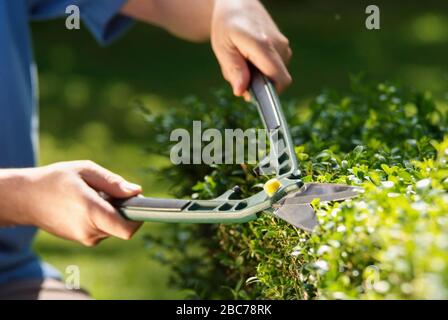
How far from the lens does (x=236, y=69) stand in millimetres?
2107

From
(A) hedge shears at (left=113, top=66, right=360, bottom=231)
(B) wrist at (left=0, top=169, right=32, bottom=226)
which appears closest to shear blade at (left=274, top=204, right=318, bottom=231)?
(A) hedge shears at (left=113, top=66, right=360, bottom=231)

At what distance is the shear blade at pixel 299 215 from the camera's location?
1.53 metres

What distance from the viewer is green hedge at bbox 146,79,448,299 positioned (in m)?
1.25

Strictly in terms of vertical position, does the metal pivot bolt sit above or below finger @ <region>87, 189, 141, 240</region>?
above

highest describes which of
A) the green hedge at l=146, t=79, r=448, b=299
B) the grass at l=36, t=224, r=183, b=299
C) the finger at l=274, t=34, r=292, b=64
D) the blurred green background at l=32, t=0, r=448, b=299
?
the finger at l=274, t=34, r=292, b=64

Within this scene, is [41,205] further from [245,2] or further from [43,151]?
[43,151]

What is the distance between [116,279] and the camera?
4.07 m

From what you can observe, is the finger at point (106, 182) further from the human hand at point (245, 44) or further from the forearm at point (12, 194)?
the human hand at point (245, 44)

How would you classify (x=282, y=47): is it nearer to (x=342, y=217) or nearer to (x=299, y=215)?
(x=299, y=215)

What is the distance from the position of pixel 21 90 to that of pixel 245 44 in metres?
0.74

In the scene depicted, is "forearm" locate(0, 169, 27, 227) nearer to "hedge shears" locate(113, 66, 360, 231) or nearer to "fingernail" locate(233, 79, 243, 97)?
"hedge shears" locate(113, 66, 360, 231)

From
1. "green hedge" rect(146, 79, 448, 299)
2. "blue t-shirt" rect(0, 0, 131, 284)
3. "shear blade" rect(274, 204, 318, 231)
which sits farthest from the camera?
"blue t-shirt" rect(0, 0, 131, 284)

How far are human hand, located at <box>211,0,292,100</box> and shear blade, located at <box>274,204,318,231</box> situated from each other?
1.79ft
